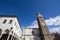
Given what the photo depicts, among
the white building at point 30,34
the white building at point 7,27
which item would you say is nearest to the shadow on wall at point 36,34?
the white building at point 30,34

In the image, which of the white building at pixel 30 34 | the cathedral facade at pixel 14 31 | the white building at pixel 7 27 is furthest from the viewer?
the white building at pixel 30 34

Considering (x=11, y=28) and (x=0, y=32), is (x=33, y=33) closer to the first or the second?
(x=11, y=28)

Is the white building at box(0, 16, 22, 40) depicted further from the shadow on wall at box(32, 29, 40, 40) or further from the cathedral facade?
the shadow on wall at box(32, 29, 40, 40)

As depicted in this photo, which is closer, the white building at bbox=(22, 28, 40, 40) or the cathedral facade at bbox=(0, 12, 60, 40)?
the cathedral facade at bbox=(0, 12, 60, 40)

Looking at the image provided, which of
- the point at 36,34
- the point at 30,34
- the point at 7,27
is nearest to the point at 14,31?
the point at 7,27

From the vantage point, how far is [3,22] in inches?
1070

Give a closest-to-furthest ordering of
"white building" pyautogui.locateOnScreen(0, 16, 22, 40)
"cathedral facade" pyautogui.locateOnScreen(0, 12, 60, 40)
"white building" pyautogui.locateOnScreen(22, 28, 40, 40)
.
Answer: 1. "white building" pyautogui.locateOnScreen(0, 16, 22, 40)
2. "cathedral facade" pyautogui.locateOnScreen(0, 12, 60, 40)
3. "white building" pyautogui.locateOnScreen(22, 28, 40, 40)

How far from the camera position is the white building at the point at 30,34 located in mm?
33178

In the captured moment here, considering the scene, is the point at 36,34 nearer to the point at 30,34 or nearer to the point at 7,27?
the point at 30,34

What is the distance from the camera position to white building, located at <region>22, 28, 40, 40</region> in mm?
33178

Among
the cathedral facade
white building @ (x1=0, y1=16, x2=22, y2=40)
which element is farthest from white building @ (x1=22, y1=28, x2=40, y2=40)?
white building @ (x1=0, y1=16, x2=22, y2=40)

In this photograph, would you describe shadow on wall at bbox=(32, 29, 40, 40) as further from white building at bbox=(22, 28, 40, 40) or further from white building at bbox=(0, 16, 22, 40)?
white building at bbox=(0, 16, 22, 40)

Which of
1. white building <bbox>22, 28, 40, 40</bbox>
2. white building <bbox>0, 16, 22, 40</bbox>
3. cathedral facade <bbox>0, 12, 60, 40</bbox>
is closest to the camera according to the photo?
white building <bbox>0, 16, 22, 40</bbox>

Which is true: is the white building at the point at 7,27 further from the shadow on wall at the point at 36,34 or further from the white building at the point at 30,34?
the shadow on wall at the point at 36,34
